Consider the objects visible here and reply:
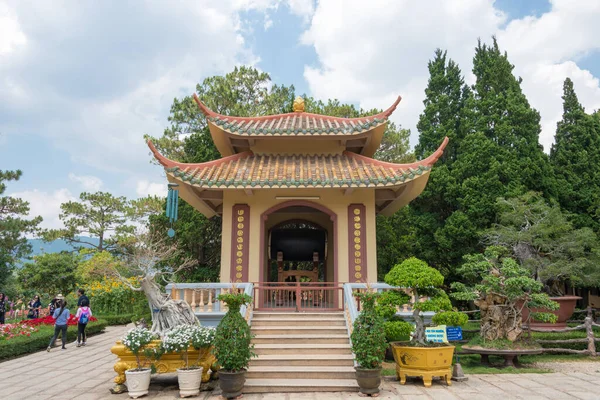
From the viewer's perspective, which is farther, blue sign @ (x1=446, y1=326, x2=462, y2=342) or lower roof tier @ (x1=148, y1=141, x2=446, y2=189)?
lower roof tier @ (x1=148, y1=141, x2=446, y2=189)

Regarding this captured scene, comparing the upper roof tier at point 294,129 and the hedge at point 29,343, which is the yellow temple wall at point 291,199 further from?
the hedge at point 29,343

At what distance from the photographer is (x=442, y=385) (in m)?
6.88

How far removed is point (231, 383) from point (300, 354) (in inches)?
70.6

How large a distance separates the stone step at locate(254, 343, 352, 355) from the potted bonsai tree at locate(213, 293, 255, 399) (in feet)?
4.45

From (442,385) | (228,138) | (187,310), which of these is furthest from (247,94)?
(442,385)

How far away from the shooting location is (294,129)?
10656 millimetres

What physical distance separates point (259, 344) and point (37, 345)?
722 centimetres

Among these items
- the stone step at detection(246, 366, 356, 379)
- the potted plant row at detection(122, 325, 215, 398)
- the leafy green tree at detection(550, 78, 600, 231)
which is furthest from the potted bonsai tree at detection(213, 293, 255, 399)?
the leafy green tree at detection(550, 78, 600, 231)

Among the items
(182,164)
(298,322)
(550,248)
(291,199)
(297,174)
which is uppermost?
(182,164)

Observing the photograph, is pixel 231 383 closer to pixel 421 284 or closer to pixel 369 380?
pixel 369 380

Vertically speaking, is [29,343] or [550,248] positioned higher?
[550,248]

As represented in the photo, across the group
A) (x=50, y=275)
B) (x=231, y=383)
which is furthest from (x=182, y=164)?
(x=50, y=275)

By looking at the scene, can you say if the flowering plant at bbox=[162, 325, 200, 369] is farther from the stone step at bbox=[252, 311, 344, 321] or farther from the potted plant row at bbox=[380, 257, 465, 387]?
the potted plant row at bbox=[380, 257, 465, 387]

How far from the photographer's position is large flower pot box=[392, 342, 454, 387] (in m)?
6.82
